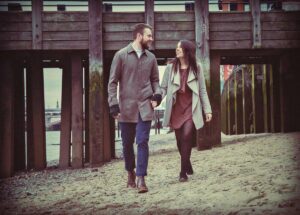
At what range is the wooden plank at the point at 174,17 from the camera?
9.02m

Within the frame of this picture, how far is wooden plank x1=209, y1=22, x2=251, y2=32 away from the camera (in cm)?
909

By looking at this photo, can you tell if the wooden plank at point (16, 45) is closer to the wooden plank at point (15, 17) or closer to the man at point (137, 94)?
the wooden plank at point (15, 17)

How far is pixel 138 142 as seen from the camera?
5.03 meters

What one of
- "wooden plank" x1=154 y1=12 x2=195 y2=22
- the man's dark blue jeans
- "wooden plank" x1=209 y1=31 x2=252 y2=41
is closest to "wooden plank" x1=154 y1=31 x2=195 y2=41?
"wooden plank" x1=154 y1=12 x2=195 y2=22

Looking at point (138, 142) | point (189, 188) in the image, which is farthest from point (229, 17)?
point (189, 188)

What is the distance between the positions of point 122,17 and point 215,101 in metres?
2.65

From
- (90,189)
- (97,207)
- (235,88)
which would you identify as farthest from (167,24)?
(235,88)

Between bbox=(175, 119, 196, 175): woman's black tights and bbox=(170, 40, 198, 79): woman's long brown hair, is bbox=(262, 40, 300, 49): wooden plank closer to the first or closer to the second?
bbox=(170, 40, 198, 79): woman's long brown hair

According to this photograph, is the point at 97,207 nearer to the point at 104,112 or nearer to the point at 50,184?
the point at 50,184

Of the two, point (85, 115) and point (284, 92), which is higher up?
point (284, 92)

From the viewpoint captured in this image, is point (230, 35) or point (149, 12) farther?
point (230, 35)

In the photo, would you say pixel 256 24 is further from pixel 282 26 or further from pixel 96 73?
pixel 96 73

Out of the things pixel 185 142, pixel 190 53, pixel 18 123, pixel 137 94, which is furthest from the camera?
pixel 18 123

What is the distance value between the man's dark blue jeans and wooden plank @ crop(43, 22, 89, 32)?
4.28 meters
